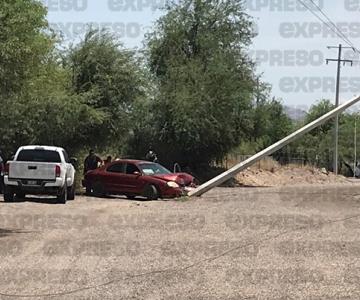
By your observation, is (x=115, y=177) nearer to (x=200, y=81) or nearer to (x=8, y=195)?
(x=8, y=195)

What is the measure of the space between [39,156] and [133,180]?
4375mm

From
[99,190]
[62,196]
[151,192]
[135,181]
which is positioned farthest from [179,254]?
[99,190]

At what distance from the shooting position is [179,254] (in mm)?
11789

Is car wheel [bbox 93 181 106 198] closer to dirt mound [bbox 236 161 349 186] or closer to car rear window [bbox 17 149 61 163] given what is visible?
car rear window [bbox 17 149 61 163]

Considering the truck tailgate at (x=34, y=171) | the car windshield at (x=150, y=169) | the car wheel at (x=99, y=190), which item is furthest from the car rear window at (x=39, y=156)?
the car windshield at (x=150, y=169)

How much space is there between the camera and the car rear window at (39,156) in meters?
23.2

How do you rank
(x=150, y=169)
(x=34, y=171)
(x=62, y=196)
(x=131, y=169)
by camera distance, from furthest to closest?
(x=150, y=169), (x=131, y=169), (x=62, y=196), (x=34, y=171)

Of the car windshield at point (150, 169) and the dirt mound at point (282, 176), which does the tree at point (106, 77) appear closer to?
the car windshield at point (150, 169)

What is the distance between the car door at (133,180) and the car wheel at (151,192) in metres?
0.30

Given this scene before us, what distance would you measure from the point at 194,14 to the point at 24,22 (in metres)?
30.4

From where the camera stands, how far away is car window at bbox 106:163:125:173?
27.0 metres

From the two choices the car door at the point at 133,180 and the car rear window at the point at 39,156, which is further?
the car door at the point at 133,180

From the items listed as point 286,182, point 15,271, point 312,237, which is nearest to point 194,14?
point 286,182

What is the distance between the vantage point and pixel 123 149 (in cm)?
4178
